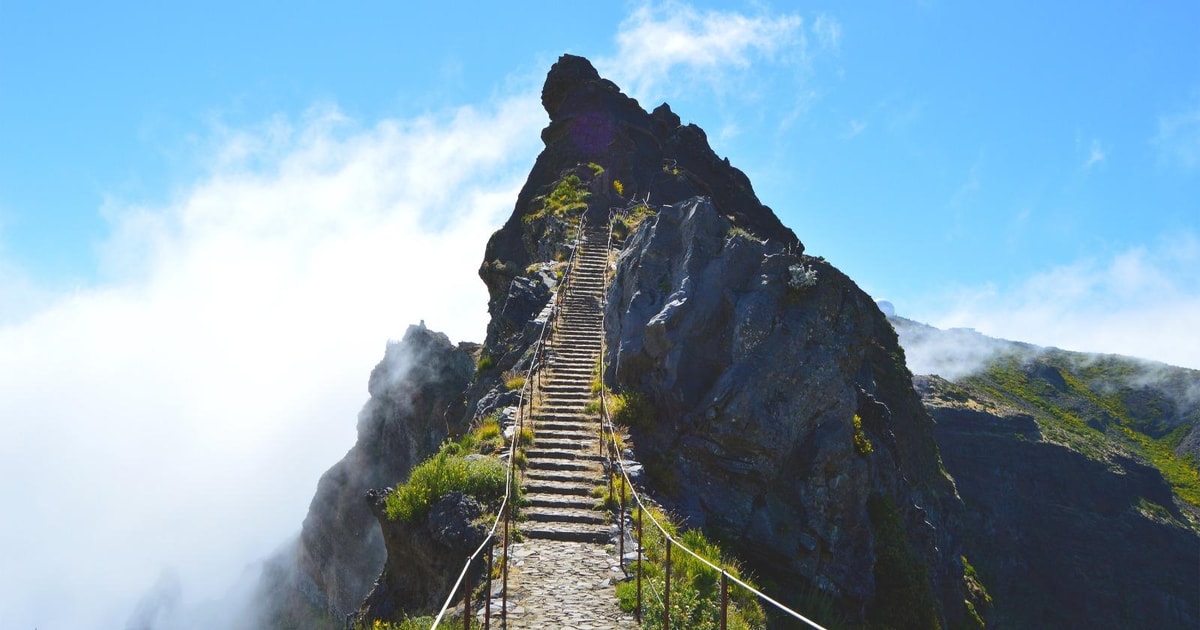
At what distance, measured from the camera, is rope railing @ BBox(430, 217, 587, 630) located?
797 centimetres

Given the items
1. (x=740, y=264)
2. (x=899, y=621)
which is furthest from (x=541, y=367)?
(x=899, y=621)

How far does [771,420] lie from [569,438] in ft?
16.8

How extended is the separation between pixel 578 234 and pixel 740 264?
19.0 m

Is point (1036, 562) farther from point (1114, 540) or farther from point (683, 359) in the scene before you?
point (683, 359)

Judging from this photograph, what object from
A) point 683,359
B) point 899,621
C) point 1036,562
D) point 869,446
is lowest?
point 1036,562

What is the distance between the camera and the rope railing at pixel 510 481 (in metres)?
7.97

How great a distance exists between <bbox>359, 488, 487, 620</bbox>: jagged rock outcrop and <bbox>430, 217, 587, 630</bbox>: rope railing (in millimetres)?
424

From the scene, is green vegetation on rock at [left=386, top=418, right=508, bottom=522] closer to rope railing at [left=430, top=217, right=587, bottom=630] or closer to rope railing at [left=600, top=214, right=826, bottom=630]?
rope railing at [left=430, top=217, right=587, bottom=630]

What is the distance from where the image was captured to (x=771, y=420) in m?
18.2

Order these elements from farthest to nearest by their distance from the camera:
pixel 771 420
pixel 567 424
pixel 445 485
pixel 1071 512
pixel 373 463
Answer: pixel 1071 512 → pixel 373 463 → pixel 567 424 → pixel 771 420 → pixel 445 485

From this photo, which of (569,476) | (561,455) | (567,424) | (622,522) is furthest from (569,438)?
(622,522)

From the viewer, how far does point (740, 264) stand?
70.7 feet

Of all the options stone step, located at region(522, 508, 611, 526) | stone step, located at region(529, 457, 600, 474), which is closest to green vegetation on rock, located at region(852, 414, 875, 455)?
stone step, located at region(529, 457, 600, 474)

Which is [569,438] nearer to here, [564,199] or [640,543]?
[640,543]
